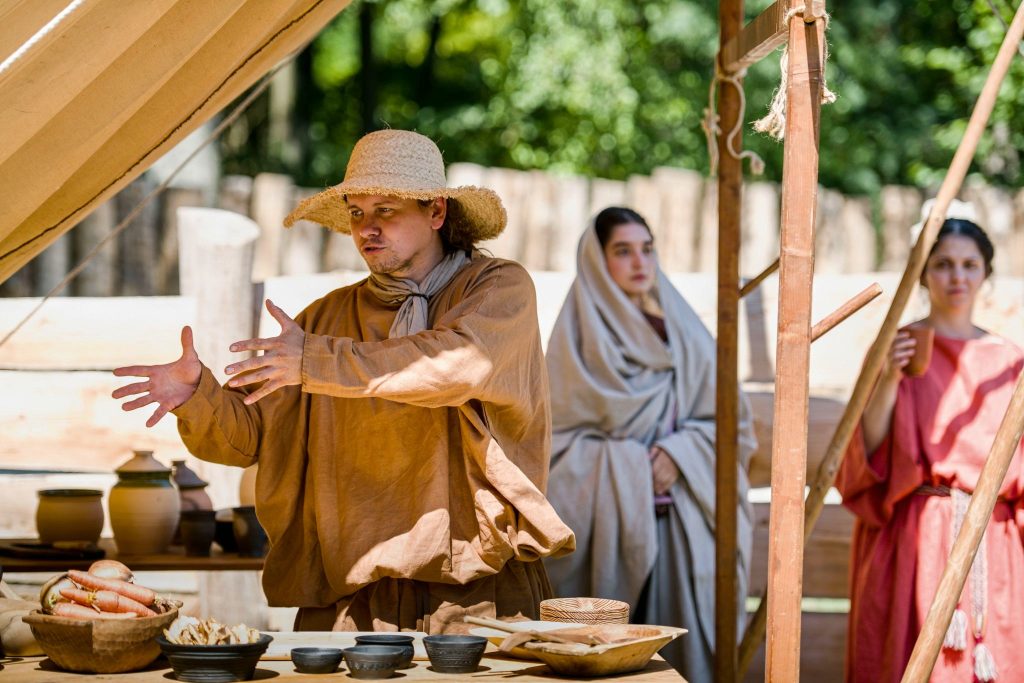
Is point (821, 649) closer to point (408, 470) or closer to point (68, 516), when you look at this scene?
Answer: point (408, 470)

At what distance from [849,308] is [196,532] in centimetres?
223

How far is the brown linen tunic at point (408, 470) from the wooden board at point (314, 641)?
218 mm

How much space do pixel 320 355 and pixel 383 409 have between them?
1.32ft

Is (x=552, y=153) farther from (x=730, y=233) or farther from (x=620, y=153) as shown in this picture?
(x=730, y=233)

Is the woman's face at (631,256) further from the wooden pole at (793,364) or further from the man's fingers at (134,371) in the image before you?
the man's fingers at (134,371)

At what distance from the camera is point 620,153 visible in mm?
12086

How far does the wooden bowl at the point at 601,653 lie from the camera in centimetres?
258

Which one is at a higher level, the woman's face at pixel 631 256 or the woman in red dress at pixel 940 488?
the woman's face at pixel 631 256

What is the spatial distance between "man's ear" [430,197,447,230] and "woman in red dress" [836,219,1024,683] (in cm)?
163

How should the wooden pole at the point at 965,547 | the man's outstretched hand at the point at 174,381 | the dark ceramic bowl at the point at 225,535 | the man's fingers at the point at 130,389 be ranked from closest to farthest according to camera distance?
the wooden pole at the point at 965,547 < the man's fingers at the point at 130,389 < the man's outstretched hand at the point at 174,381 < the dark ceramic bowl at the point at 225,535

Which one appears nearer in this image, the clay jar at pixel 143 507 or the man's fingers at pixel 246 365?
the man's fingers at pixel 246 365

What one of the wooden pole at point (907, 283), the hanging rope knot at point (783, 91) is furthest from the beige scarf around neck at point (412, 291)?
the wooden pole at point (907, 283)

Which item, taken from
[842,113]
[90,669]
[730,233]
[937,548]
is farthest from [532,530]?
[842,113]

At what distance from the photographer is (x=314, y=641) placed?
9.66ft
